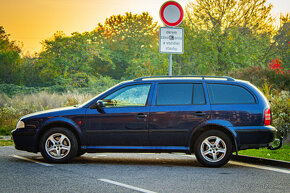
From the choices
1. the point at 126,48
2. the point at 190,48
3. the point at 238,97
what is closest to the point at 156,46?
the point at 126,48

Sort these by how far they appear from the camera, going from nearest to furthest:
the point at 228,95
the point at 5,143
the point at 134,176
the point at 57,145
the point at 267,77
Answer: the point at 134,176 < the point at 228,95 < the point at 57,145 < the point at 5,143 < the point at 267,77

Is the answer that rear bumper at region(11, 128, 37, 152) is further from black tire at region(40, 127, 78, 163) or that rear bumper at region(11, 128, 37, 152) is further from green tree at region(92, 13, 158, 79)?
green tree at region(92, 13, 158, 79)

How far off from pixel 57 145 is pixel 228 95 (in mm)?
3488

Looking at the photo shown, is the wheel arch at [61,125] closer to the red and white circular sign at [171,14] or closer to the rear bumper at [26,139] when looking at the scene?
the rear bumper at [26,139]

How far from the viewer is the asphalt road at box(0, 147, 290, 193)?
639 cm

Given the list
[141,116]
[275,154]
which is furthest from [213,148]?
[275,154]

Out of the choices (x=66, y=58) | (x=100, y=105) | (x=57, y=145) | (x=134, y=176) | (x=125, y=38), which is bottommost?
(x=134, y=176)

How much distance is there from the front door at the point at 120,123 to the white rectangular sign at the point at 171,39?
2.83 meters

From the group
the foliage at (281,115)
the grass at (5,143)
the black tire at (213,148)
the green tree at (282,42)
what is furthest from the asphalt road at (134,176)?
the green tree at (282,42)

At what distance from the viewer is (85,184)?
21.7 ft

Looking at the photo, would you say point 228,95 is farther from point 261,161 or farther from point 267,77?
point 267,77

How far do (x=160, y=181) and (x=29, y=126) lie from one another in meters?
3.21

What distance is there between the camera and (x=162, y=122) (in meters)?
8.44

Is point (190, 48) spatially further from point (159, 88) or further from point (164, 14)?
point (159, 88)
